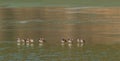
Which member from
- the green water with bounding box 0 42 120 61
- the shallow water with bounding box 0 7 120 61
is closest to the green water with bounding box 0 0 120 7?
the shallow water with bounding box 0 7 120 61

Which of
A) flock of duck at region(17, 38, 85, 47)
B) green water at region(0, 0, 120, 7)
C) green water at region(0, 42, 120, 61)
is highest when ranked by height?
green water at region(0, 0, 120, 7)

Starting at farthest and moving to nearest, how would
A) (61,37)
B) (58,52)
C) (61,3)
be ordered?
(61,3)
(61,37)
(58,52)

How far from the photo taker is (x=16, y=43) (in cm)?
3778

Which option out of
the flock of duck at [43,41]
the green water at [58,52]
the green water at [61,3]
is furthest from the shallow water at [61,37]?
the green water at [61,3]

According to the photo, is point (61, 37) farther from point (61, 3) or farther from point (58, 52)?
point (61, 3)

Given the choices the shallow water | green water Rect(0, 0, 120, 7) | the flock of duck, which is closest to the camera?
the shallow water

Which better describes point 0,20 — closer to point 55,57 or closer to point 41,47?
point 41,47

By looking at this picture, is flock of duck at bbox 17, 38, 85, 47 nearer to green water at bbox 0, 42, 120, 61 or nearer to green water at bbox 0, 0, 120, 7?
green water at bbox 0, 42, 120, 61

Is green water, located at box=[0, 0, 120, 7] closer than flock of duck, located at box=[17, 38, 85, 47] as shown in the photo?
No

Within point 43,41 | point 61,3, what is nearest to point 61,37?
point 43,41

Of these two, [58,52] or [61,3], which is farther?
[61,3]

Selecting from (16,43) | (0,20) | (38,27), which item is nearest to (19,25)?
(38,27)

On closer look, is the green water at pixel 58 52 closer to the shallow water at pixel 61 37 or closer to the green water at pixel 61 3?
the shallow water at pixel 61 37

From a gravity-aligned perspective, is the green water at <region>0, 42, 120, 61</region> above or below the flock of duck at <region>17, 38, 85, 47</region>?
below
